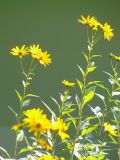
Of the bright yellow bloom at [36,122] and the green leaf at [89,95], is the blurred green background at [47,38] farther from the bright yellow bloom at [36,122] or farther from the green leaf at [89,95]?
the bright yellow bloom at [36,122]

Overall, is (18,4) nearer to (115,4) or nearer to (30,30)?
(30,30)

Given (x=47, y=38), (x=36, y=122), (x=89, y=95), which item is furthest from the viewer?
(x=47, y=38)

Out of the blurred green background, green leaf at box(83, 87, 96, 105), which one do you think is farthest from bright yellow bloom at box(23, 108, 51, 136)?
the blurred green background

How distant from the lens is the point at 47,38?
172 inches

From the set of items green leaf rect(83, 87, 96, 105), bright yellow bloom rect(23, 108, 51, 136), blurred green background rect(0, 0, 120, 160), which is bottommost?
bright yellow bloom rect(23, 108, 51, 136)

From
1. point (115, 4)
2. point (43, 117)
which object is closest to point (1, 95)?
point (115, 4)

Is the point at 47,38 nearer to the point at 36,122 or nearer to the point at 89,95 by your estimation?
the point at 89,95

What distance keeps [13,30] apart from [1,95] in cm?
66

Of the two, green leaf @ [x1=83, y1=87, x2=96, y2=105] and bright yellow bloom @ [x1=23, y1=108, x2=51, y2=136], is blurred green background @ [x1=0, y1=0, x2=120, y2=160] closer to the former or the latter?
green leaf @ [x1=83, y1=87, x2=96, y2=105]

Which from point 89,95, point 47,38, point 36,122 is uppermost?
point 47,38

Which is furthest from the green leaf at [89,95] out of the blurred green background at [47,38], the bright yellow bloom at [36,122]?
the blurred green background at [47,38]

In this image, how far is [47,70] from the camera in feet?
14.4

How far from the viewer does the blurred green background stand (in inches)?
170

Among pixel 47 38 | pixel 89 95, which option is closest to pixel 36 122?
pixel 89 95
